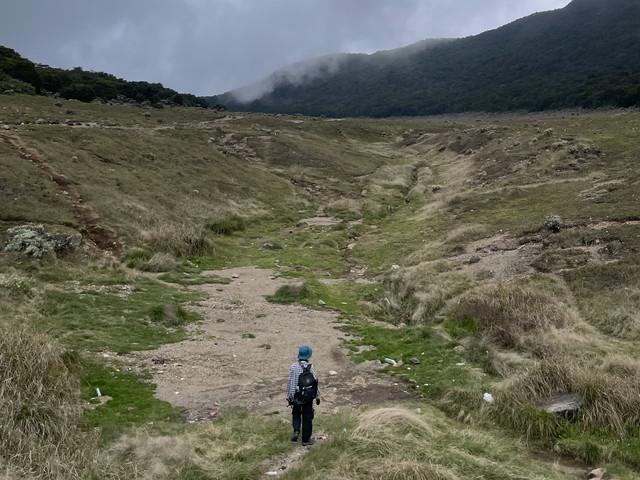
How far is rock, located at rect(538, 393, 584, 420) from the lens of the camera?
33.1 ft

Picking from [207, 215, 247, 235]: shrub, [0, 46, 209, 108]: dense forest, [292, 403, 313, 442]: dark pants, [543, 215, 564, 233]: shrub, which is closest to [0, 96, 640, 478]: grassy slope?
[207, 215, 247, 235]: shrub

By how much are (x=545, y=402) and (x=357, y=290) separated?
1283 cm

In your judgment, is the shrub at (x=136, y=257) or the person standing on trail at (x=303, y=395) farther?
the shrub at (x=136, y=257)

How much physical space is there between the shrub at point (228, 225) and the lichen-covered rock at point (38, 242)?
1179 centimetres

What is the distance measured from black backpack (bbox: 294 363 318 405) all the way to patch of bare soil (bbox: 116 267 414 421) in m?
2.15

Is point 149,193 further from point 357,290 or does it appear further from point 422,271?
point 422,271

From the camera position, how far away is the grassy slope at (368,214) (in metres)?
13.2

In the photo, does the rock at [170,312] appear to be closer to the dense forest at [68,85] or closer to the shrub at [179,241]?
the shrub at [179,241]

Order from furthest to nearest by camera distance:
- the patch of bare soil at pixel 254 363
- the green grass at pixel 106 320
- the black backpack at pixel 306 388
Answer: the green grass at pixel 106 320, the patch of bare soil at pixel 254 363, the black backpack at pixel 306 388

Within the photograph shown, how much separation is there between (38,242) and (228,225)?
15.2 m

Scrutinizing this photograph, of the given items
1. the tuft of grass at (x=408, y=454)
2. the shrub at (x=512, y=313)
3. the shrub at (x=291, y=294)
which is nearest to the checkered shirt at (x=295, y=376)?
the tuft of grass at (x=408, y=454)

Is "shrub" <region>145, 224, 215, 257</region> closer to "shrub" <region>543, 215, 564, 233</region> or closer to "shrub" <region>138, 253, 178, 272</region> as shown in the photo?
"shrub" <region>138, 253, 178, 272</region>

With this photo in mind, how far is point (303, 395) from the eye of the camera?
8797 mm

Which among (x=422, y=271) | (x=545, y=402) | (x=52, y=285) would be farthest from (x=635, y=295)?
(x=52, y=285)
